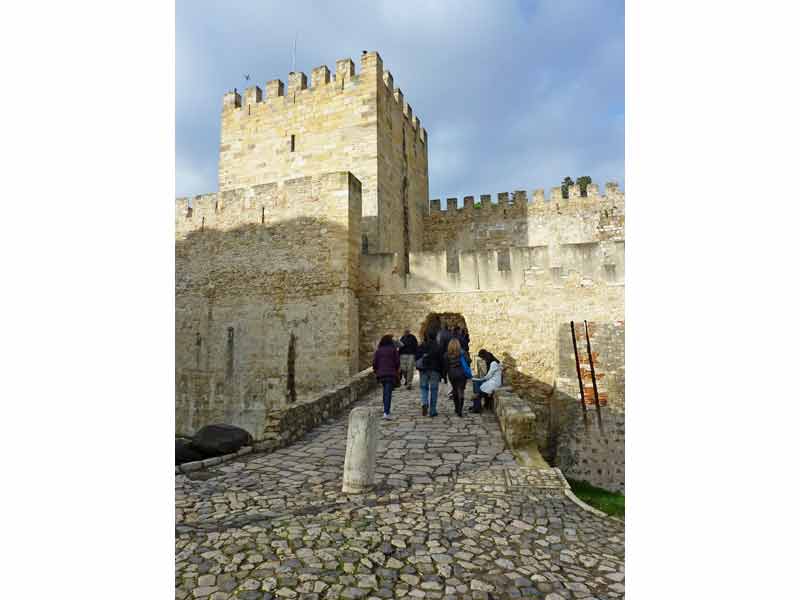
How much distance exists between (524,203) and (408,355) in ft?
37.5

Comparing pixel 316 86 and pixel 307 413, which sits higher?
pixel 316 86

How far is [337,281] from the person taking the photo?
11.6 m

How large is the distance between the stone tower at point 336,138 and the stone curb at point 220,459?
8205 millimetres

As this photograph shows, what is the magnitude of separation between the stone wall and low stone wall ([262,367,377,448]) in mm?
4395

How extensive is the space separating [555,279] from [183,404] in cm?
1064

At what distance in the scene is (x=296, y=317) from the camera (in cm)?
1198

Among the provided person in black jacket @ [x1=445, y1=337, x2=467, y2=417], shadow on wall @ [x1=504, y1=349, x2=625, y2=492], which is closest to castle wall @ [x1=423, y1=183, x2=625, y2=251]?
shadow on wall @ [x1=504, y1=349, x2=625, y2=492]

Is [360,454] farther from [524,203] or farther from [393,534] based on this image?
[524,203]

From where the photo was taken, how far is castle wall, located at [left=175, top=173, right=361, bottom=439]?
1169 centimetres

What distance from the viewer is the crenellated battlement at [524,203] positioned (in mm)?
18594

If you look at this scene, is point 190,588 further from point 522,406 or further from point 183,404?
point 183,404

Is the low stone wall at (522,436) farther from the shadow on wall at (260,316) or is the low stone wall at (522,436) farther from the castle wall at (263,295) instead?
the shadow on wall at (260,316)

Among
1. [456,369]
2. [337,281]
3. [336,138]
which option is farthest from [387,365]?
[336,138]

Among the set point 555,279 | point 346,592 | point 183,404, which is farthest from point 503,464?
point 183,404
